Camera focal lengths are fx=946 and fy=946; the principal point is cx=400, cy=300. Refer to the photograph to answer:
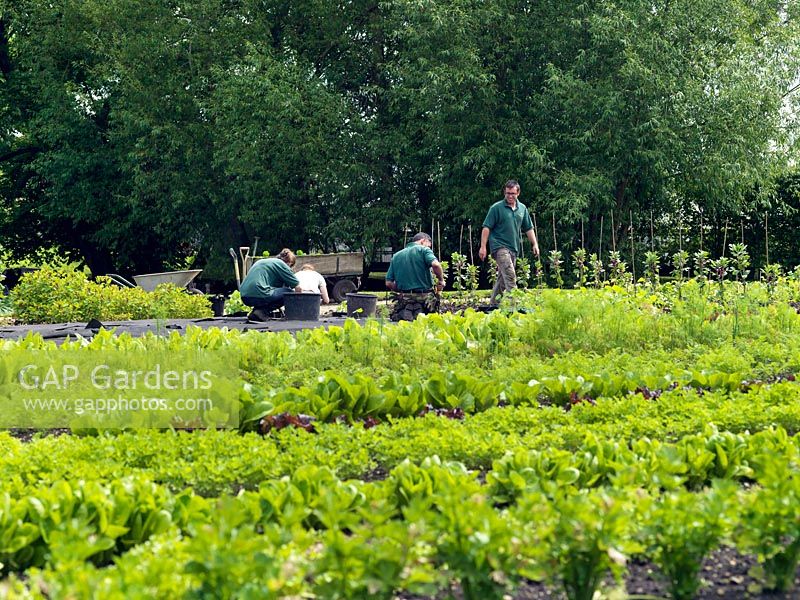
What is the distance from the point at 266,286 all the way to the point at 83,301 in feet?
9.80

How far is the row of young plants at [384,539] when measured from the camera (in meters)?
2.60

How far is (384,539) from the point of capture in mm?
2768

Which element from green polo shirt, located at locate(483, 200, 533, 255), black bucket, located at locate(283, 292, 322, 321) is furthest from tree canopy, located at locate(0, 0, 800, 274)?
black bucket, located at locate(283, 292, 322, 321)

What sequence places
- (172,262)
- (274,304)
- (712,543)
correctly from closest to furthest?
(712,543) < (274,304) < (172,262)

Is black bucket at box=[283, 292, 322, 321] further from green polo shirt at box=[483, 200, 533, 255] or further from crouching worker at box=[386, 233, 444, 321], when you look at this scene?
green polo shirt at box=[483, 200, 533, 255]

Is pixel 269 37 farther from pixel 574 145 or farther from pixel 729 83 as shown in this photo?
pixel 729 83

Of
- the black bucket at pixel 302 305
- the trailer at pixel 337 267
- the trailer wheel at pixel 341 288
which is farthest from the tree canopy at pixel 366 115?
the black bucket at pixel 302 305

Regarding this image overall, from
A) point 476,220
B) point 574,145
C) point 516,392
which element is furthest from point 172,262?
point 516,392

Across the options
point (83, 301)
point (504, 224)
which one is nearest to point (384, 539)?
point (504, 224)

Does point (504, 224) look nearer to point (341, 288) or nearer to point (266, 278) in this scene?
point (266, 278)

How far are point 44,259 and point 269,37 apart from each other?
1021 cm

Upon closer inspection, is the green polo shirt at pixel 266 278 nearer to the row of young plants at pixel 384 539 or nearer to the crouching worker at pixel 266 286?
the crouching worker at pixel 266 286

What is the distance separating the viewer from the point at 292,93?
843 inches

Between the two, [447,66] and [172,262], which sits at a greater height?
[447,66]
